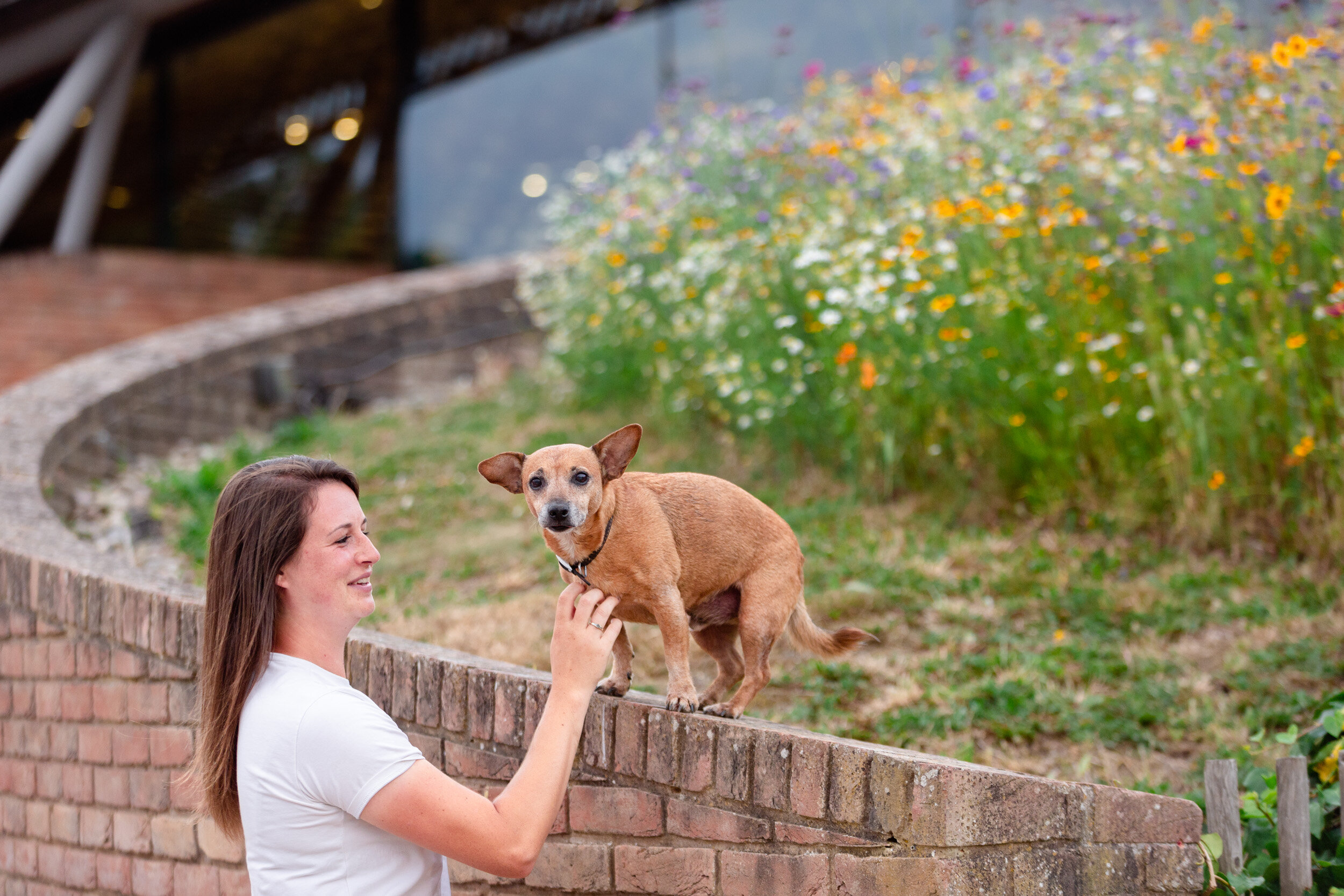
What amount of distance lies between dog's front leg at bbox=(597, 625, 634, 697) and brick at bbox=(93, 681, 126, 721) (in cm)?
202

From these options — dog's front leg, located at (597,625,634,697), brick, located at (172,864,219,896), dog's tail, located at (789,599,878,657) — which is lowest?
brick, located at (172,864,219,896)

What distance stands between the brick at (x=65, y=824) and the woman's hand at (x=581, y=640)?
2.76m

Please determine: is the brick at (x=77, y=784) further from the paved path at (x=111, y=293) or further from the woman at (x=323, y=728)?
the paved path at (x=111, y=293)

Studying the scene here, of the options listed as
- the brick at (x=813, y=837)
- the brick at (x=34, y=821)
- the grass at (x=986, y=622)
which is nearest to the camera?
the brick at (x=813, y=837)

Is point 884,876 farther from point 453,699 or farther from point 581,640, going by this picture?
point 453,699

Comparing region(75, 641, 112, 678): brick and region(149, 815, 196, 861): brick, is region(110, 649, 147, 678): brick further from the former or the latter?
region(149, 815, 196, 861): brick

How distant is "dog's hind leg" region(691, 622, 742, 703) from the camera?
2.67 meters

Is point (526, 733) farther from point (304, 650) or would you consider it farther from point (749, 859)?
point (304, 650)

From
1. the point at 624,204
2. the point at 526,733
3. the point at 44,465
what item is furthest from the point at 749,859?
the point at 624,204

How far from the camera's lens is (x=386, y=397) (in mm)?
9266

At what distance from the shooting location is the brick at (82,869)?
3.89 meters

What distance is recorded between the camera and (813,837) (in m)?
2.41

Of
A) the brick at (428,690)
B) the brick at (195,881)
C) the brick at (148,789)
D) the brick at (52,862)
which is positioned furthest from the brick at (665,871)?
the brick at (52,862)

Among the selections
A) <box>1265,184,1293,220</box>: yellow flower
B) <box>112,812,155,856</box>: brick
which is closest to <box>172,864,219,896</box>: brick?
<box>112,812,155,856</box>: brick
